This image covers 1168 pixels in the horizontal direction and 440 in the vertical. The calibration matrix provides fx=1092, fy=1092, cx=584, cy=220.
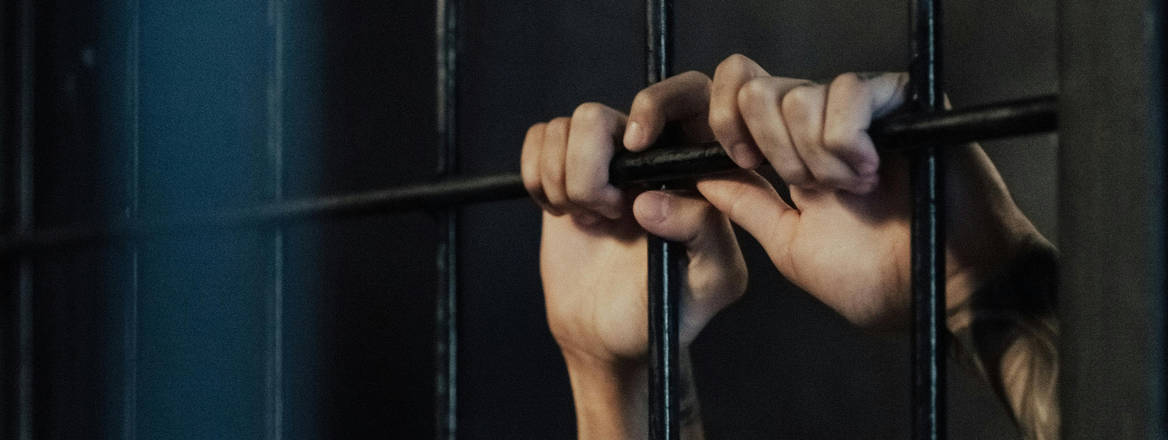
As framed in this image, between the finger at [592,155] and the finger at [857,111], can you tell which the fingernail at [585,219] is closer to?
the finger at [592,155]

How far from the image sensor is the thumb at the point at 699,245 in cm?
55

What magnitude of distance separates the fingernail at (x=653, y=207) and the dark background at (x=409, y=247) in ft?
1.94

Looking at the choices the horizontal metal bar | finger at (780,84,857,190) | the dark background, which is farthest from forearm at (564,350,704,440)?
the dark background

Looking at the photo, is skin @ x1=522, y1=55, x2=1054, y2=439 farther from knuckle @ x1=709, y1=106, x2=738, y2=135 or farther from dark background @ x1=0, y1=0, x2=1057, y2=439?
dark background @ x1=0, y1=0, x2=1057, y2=439

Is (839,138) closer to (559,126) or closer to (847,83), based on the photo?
(847,83)

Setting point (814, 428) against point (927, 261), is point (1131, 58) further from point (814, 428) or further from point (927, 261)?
point (814, 428)

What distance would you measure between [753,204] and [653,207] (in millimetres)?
54

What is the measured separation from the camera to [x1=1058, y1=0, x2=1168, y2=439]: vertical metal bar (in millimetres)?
340

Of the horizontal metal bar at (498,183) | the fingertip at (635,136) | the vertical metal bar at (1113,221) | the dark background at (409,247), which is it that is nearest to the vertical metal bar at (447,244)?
the horizontal metal bar at (498,183)

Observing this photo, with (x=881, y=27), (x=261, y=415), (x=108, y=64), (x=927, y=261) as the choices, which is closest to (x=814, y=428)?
(x=881, y=27)

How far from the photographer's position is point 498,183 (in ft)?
1.89

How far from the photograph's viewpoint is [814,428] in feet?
5.68

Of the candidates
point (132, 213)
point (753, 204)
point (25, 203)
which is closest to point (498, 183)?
point (753, 204)

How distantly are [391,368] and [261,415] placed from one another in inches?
16.9
